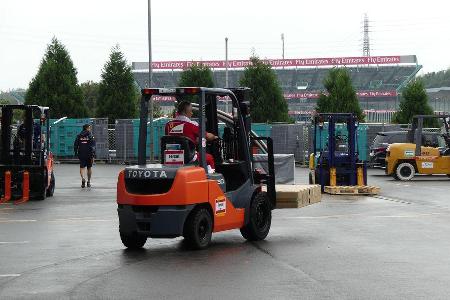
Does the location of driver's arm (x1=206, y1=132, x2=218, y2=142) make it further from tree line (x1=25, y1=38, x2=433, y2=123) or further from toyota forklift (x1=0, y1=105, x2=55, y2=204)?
tree line (x1=25, y1=38, x2=433, y2=123)

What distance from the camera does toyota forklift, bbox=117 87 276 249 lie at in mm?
12945

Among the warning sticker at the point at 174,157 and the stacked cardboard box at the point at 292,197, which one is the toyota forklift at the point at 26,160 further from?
the warning sticker at the point at 174,157

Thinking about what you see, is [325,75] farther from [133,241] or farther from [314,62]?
[133,241]

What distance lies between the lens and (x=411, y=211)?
66.0 ft

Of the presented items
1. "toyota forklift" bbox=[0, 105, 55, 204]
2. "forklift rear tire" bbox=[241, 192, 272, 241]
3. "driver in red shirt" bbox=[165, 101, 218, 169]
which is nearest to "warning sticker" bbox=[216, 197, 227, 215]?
"driver in red shirt" bbox=[165, 101, 218, 169]

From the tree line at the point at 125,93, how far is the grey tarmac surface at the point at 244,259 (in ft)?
111

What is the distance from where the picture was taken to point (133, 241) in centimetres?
1352

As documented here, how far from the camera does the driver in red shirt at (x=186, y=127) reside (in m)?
13.4

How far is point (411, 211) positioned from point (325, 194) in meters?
5.68

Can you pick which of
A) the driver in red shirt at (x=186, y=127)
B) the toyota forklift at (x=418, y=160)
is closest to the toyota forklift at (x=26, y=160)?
the driver in red shirt at (x=186, y=127)

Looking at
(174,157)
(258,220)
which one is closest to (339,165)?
(258,220)

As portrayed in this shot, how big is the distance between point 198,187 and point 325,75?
106891mm

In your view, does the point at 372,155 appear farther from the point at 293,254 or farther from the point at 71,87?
the point at 293,254

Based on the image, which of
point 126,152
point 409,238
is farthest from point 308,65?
point 409,238
